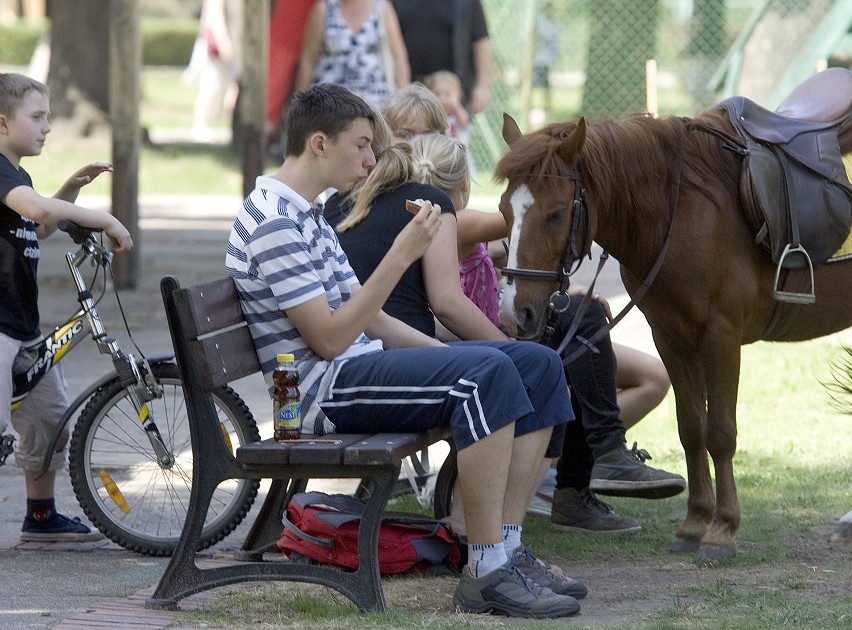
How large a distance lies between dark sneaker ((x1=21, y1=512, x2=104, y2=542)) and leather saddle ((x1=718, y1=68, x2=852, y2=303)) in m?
2.65

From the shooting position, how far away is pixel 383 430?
4.04 m

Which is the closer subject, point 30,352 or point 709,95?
point 30,352

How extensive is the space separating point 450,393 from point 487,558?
50 cm

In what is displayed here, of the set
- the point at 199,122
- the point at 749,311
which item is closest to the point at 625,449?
the point at 749,311

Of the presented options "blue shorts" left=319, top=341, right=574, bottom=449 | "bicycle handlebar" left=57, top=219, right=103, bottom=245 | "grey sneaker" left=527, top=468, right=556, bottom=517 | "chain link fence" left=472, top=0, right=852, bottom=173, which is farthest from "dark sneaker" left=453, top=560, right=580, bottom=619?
"chain link fence" left=472, top=0, right=852, bottom=173

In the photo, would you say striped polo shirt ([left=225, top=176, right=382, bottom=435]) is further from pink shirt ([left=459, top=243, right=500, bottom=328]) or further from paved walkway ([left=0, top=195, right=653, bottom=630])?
pink shirt ([left=459, top=243, right=500, bottom=328])

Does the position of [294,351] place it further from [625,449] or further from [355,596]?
[625,449]

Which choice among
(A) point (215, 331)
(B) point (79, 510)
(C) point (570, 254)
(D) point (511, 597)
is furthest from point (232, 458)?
(B) point (79, 510)

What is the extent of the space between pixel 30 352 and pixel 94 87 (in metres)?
15.2

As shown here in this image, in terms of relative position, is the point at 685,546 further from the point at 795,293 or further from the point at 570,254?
the point at 570,254

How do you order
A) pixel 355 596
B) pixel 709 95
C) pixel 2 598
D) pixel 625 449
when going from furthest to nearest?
pixel 709 95, pixel 625 449, pixel 2 598, pixel 355 596

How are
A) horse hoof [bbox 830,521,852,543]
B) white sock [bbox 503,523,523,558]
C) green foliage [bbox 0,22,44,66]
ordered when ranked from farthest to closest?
green foliage [bbox 0,22,44,66] → horse hoof [bbox 830,521,852,543] → white sock [bbox 503,523,523,558]

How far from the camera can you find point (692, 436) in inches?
196

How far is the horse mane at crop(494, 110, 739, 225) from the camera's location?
4281 mm
